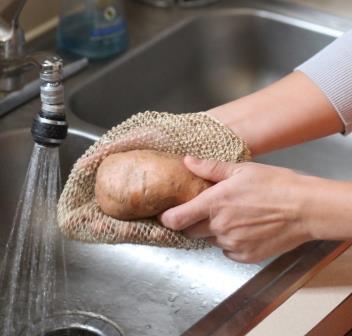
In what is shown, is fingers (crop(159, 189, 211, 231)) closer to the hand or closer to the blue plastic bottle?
the hand

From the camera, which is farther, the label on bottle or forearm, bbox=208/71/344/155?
the label on bottle

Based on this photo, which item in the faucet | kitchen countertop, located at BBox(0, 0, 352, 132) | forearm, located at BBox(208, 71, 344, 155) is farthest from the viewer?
kitchen countertop, located at BBox(0, 0, 352, 132)

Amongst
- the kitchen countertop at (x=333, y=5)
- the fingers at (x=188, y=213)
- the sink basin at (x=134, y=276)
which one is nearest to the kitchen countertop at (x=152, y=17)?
the kitchen countertop at (x=333, y=5)

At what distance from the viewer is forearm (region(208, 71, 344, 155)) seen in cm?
89

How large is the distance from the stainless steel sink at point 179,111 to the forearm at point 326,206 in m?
0.05

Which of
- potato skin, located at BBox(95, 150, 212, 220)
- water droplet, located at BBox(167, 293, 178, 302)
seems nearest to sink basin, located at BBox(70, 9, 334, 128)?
water droplet, located at BBox(167, 293, 178, 302)

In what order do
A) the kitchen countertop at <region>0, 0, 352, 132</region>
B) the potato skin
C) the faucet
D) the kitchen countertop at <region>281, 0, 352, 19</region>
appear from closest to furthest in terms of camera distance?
1. the potato skin
2. the faucet
3. the kitchen countertop at <region>0, 0, 352, 132</region>
4. the kitchen countertop at <region>281, 0, 352, 19</region>

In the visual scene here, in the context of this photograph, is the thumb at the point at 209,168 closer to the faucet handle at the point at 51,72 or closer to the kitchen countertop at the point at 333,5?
the faucet handle at the point at 51,72

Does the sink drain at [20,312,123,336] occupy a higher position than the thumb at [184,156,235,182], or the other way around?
the thumb at [184,156,235,182]

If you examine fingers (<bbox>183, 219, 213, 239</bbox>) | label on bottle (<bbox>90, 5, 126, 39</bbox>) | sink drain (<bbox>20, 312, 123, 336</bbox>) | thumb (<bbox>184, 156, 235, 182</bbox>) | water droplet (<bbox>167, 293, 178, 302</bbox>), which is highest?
thumb (<bbox>184, 156, 235, 182</bbox>)

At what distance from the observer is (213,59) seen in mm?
1326

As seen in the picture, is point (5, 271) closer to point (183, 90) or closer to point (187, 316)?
point (187, 316)

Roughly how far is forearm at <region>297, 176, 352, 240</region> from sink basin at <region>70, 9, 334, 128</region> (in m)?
0.47

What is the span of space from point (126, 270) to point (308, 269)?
0.92 feet
